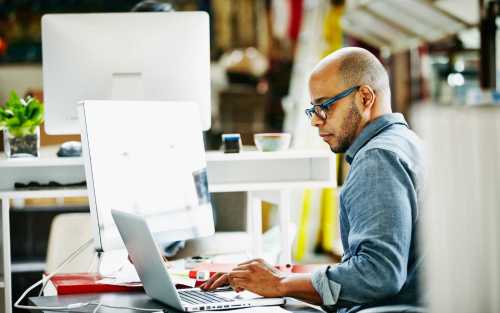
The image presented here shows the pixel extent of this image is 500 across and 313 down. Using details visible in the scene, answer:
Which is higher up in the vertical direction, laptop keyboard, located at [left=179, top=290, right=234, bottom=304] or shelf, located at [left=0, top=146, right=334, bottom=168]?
shelf, located at [left=0, top=146, right=334, bottom=168]

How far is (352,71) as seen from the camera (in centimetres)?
221

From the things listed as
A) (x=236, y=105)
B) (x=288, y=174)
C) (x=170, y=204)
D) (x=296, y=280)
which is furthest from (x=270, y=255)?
(x=236, y=105)

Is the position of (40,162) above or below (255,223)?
above

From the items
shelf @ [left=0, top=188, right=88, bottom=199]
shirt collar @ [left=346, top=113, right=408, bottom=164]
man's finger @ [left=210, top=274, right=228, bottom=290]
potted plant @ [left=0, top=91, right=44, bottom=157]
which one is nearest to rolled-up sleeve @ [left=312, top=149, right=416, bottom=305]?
shirt collar @ [left=346, top=113, right=408, bottom=164]

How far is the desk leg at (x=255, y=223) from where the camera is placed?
3246 millimetres

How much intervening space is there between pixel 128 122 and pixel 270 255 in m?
0.95

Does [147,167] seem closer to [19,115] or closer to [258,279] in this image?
[258,279]

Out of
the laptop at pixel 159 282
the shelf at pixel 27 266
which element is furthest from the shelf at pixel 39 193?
the shelf at pixel 27 266

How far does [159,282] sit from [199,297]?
6.0 inches

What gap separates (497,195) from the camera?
4.07 ft

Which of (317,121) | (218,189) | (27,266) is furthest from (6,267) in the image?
(27,266)

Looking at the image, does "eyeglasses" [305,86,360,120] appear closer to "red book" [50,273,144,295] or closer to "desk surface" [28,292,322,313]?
"desk surface" [28,292,322,313]

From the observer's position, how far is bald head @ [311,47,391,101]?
2205mm

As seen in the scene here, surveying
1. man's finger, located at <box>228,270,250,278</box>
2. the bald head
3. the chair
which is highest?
the bald head
